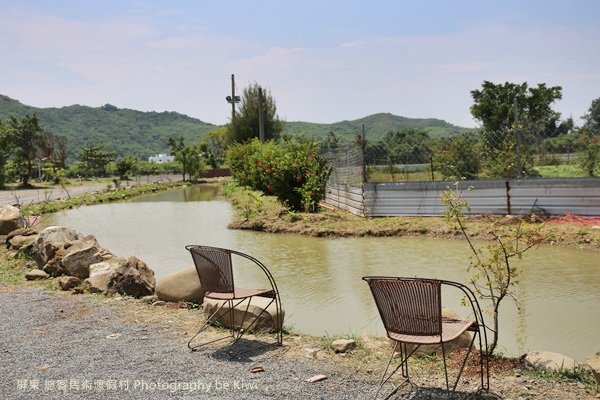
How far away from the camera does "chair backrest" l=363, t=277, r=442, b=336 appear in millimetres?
3789

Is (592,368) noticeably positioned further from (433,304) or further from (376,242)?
(376,242)

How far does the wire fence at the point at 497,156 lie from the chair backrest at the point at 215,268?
33.1 ft

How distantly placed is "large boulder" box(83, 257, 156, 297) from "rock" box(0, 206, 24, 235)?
20.2 feet

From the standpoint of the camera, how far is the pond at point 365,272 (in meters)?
6.02

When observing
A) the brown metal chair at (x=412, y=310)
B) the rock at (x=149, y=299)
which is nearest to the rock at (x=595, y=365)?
the brown metal chair at (x=412, y=310)

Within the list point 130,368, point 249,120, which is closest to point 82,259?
point 130,368

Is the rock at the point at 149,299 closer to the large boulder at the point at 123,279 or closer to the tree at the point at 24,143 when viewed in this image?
the large boulder at the point at 123,279

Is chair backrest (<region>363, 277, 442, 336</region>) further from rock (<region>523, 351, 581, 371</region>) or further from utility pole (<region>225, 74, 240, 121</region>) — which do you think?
utility pole (<region>225, 74, 240, 121</region>)

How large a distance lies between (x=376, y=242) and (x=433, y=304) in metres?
8.35

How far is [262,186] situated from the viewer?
79.6 feet

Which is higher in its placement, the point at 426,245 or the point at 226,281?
the point at 226,281

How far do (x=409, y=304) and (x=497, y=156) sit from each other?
1243 cm

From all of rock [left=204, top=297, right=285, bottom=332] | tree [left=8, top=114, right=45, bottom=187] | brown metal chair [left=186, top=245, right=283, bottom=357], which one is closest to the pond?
rock [left=204, top=297, right=285, bottom=332]

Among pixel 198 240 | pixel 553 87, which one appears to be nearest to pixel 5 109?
pixel 553 87
